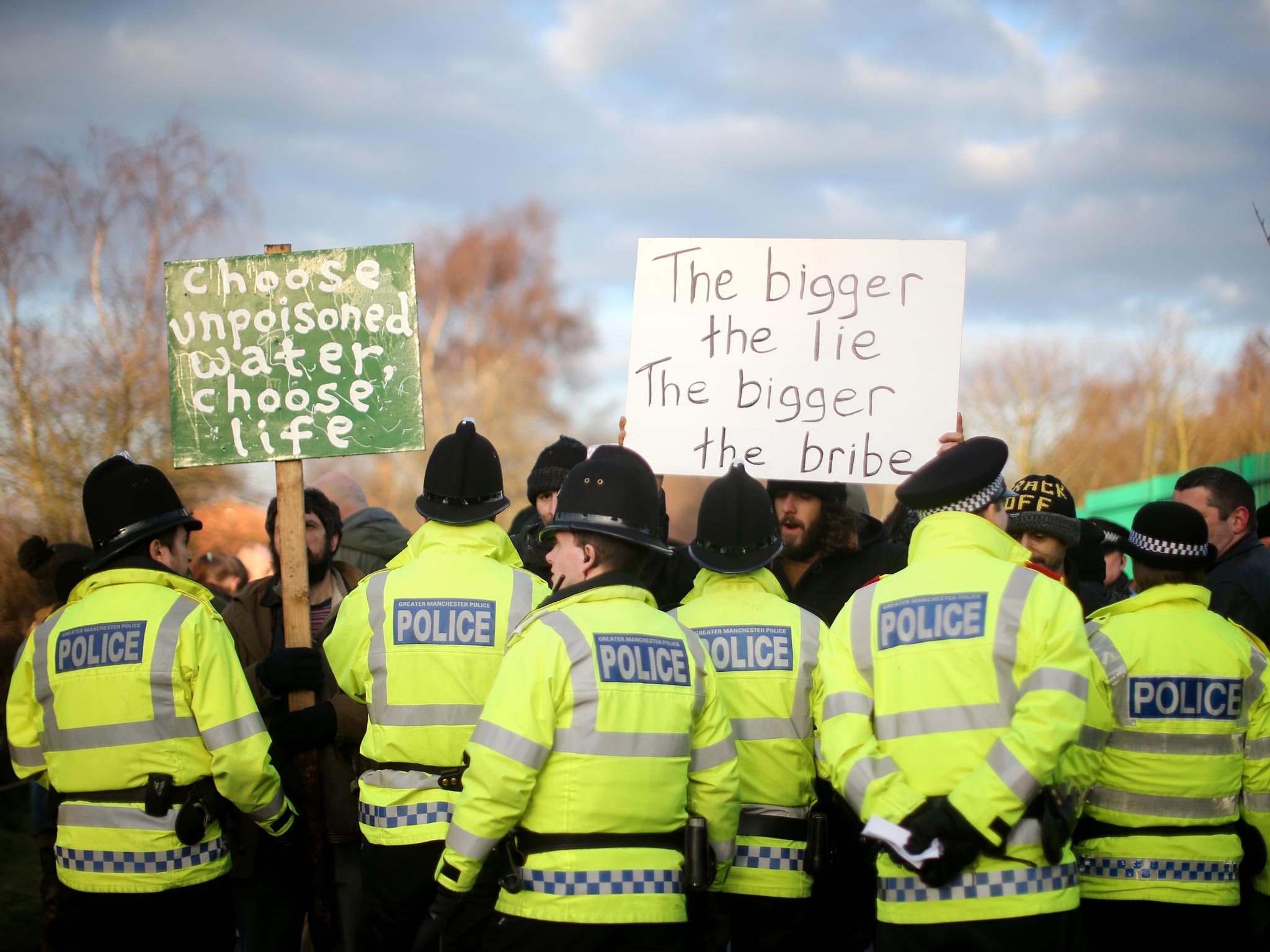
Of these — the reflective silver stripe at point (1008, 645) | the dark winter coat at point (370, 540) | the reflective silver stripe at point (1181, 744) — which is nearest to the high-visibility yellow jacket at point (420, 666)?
the reflective silver stripe at point (1008, 645)

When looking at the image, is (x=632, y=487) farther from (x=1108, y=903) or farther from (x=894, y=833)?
(x=1108, y=903)

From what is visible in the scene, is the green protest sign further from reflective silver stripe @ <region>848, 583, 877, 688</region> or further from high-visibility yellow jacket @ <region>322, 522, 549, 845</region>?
reflective silver stripe @ <region>848, 583, 877, 688</region>

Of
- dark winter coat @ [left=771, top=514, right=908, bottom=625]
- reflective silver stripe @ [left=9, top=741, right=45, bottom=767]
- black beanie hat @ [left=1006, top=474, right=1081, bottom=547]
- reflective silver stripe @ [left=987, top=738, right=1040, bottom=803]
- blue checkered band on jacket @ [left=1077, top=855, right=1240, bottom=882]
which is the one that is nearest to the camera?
→ reflective silver stripe @ [left=987, top=738, right=1040, bottom=803]

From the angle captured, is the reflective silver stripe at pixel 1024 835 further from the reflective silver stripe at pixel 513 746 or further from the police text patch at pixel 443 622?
the police text patch at pixel 443 622

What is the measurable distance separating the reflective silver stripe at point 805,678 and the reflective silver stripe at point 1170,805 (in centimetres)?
95

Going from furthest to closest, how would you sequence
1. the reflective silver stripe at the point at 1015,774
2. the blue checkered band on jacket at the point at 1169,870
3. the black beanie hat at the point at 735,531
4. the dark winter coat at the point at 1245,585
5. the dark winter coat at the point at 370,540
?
1. the dark winter coat at the point at 370,540
2. the dark winter coat at the point at 1245,585
3. the black beanie hat at the point at 735,531
4. the blue checkered band on jacket at the point at 1169,870
5. the reflective silver stripe at the point at 1015,774

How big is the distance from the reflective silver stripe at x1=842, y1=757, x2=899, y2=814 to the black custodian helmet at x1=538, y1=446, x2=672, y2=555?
0.81 m

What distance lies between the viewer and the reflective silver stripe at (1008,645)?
3.01 metres

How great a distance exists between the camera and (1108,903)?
3.70m

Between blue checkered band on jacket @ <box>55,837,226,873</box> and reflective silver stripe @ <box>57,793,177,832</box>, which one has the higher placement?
reflective silver stripe @ <box>57,793,177,832</box>

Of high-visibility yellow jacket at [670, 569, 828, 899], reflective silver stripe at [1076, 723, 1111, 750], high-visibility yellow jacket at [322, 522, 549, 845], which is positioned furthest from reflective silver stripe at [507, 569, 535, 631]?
reflective silver stripe at [1076, 723, 1111, 750]

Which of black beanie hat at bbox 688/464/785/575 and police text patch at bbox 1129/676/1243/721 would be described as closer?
police text patch at bbox 1129/676/1243/721

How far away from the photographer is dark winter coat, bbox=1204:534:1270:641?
186 inches

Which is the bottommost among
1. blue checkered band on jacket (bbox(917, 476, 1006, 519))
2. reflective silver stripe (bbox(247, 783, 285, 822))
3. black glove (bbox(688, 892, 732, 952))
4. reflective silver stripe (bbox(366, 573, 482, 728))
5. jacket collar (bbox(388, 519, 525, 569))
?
black glove (bbox(688, 892, 732, 952))
